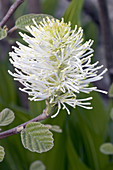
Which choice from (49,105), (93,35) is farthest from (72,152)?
(93,35)

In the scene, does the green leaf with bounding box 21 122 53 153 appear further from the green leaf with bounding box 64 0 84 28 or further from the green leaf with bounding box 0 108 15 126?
the green leaf with bounding box 64 0 84 28

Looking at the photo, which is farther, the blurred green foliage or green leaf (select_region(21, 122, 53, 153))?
the blurred green foliage

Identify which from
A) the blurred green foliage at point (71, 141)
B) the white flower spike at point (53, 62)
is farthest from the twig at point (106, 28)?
the white flower spike at point (53, 62)

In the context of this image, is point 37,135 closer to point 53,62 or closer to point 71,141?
point 53,62

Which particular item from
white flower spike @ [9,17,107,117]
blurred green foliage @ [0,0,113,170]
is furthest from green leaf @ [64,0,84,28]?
white flower spike @ [9,17,107,117]

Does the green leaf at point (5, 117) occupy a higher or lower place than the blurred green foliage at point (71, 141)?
higher

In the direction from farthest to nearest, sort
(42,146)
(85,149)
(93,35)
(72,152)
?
(93,35) → (85,149) → (72,152) → (42,146)

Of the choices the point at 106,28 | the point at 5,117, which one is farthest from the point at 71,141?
the point at 5,117

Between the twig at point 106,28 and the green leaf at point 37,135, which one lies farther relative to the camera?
the twig at point 106,28

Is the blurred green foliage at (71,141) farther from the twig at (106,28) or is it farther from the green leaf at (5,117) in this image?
the green leaf at (5,117)

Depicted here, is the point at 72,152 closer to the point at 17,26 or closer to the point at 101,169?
the point at 101,169

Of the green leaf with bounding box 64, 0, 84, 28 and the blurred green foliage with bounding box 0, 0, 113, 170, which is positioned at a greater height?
the green leaf with bounding box 64, 0, 84, 28
